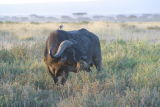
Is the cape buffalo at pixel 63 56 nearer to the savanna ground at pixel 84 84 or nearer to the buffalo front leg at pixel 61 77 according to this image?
the buffalo front leg at pixel 61 77

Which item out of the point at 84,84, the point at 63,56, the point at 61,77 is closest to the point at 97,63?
the point at 84,84

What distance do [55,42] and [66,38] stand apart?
421mm

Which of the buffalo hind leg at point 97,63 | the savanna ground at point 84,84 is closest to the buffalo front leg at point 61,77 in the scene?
the savanna ground at point 84,84

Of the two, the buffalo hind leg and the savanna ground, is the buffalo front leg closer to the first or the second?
the savanna ground

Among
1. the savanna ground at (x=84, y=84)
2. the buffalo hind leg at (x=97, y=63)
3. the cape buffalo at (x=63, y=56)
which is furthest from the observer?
the buffalo hind leg at (x=97, y=63)

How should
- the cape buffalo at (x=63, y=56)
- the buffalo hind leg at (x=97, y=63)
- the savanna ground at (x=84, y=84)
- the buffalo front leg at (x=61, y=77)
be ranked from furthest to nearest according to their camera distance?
1. the buffalo hind leg at (x=97, y=63)
2. the buffalo front leg at (x=61, y=77)
3. the cape buffalo at (x=63, y=56)
4. the savanna ground at (x=84, y=84)

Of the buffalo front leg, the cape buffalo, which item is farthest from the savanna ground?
the cape buffalo

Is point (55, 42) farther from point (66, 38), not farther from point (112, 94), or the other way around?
point (112, 94)

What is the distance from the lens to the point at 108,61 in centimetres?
1098

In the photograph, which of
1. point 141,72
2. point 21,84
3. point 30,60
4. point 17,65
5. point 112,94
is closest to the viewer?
point 112,94

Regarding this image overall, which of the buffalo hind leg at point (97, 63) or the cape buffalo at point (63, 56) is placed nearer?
the cape buffalo at point (63, 56)

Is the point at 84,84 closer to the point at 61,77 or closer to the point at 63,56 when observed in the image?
the point at 61,77

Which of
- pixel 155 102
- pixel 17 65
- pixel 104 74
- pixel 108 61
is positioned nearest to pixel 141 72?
pixel 104 74

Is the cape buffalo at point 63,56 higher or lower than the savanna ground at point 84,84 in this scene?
higher
